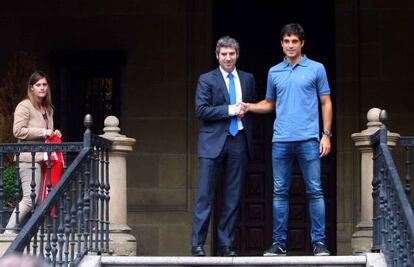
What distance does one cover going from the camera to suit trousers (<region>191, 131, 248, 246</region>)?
9.12 metres

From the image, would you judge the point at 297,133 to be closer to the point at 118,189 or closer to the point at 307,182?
the point at 307,182

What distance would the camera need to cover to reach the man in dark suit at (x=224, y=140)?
912 cm

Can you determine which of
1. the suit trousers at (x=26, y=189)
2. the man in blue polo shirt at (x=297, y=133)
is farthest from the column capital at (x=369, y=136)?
the suit trousers at (x=26, y=189)

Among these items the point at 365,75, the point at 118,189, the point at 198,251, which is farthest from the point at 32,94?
the point at 365,75

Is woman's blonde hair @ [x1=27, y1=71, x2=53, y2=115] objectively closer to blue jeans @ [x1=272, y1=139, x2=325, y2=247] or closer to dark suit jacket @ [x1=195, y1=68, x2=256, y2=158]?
dark suit jacket @ [x1=195, y1=68, x2=256, y2=158]

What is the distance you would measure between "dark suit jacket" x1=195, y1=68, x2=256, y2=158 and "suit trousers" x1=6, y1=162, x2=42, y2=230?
160cm

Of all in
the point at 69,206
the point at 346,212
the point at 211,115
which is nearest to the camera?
the point at 69,206

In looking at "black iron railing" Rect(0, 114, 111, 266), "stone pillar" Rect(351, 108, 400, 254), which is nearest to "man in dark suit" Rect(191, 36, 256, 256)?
"black iron railing" Rect(0, 114, 111, 266)

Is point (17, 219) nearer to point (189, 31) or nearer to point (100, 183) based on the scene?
point (100, 183)

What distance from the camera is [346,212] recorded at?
517 inches

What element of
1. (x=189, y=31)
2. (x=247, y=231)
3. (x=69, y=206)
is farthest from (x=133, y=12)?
(x=69, y=206)

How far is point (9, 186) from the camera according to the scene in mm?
10914

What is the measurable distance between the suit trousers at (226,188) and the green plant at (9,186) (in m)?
2.57

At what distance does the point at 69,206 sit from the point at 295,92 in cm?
214
